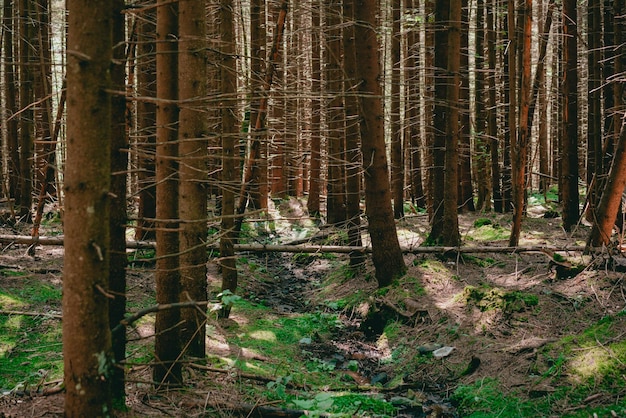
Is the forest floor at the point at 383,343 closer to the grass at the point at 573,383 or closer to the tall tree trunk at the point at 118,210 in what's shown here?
the grass at the point at 573,383

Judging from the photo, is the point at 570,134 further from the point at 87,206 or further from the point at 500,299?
the point at 87,206

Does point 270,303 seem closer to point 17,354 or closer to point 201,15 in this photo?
point 17,354

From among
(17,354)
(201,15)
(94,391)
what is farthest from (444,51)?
(94,391)

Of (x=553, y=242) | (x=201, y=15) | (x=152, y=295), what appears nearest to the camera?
(x=201, y=15)

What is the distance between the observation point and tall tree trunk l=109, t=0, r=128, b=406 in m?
3.86

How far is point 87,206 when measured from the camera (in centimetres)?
292

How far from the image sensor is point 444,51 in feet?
35.4

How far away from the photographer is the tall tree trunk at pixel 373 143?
28.7 feet

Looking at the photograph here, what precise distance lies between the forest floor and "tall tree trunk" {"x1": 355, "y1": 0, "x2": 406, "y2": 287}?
2.73ft

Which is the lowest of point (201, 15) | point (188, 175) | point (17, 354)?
point (17, 354)

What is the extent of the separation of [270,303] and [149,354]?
14.5 ft

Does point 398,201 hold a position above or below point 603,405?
above

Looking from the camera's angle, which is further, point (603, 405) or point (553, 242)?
point (553, 242)

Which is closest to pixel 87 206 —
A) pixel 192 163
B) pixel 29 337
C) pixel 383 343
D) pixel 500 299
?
pixel 192 163
